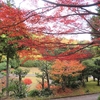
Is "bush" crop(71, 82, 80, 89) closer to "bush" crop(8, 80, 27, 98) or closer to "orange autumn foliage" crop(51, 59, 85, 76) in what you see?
"orange autumn foliage" crop(51, 59, 85, 76)

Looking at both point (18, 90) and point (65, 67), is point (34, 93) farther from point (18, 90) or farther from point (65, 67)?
point (65, 67)

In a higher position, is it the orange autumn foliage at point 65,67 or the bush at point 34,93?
the orange autumn foliage at point 65,67

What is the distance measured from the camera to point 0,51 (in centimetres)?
1167

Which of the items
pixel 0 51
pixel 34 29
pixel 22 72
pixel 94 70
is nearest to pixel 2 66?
pixel 22 72

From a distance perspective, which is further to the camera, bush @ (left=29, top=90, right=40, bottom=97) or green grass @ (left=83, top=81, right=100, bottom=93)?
green grass @ (left=83, top=81, right=100, bottom=93)

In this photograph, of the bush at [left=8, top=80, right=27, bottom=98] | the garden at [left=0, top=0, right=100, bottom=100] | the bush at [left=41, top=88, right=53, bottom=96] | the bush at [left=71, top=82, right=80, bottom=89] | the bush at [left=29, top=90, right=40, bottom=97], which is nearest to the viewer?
the garden at [left=0, top=0, right=100, bottom=100]

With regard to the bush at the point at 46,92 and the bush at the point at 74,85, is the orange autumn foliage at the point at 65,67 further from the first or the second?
the bush at the point at 74,85

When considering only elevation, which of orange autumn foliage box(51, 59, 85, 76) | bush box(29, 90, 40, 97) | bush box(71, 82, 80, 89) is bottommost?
bush box(29, 90, 40, 97)

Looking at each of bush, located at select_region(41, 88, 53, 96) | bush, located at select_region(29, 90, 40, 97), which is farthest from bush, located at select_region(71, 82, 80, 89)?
bush, located at select_region(29, 90, 40, 97)

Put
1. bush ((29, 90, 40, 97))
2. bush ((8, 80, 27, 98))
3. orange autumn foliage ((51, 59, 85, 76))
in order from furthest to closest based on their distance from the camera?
orange autumn foliage ((51, 59, 85, 76)) → bush ((29, 90, 40, 97)) → bush ((8, 80, 27, 98))

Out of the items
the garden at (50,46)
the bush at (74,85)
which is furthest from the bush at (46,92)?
the bush at (74,85)

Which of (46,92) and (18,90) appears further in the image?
(46,92)

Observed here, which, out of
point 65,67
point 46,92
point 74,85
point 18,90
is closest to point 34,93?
point 46,92

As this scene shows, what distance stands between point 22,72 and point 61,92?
122 inches
